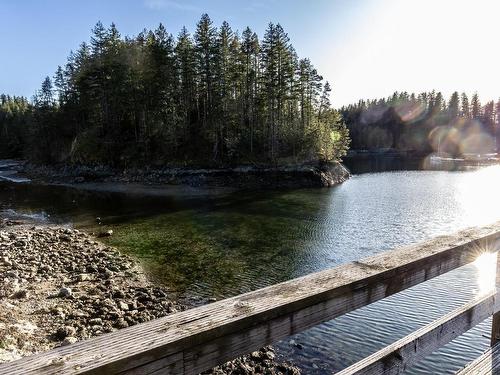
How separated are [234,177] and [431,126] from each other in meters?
106

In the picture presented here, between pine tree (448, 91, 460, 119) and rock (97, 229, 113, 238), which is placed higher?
pine tree (448, 91, 460, 119)

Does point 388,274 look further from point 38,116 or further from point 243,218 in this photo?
point 38,116

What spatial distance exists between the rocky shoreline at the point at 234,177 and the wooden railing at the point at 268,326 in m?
44.4

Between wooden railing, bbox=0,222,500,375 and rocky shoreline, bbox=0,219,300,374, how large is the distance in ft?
22.1

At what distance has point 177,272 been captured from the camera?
623 inches

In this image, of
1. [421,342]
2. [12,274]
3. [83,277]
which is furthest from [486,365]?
[12,274]

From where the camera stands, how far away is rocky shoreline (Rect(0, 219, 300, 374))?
8.61 metres

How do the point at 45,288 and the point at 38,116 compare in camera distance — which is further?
the point at 38,116

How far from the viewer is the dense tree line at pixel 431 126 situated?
419 feet

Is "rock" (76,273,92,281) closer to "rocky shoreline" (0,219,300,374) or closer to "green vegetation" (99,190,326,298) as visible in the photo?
"rocky shoreline" (0,219,300,374)

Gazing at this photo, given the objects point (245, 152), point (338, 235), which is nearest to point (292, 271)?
point (338, 235)

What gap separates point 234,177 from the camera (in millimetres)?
49812

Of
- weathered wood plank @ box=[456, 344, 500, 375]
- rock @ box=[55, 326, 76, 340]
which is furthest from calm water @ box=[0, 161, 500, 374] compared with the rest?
rock @ box=[55, 326, 76, 340]

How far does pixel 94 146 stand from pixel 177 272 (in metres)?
52.6
